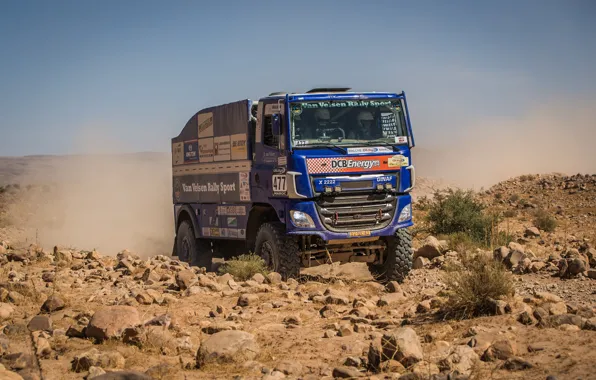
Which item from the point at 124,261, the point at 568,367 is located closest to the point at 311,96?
the point at 124,261

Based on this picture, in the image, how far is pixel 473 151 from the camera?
335 feet

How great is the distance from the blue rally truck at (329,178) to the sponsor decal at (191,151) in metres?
2.73

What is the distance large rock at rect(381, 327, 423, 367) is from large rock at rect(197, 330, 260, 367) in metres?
1.44

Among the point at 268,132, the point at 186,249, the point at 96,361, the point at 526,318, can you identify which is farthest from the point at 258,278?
the point at 186,249

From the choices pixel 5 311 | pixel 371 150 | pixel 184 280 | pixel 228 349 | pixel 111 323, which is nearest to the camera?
pixel 228 349

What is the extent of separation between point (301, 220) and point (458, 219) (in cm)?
835

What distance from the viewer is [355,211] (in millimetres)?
13258

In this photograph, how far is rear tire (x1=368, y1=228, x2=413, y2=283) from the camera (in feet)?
45.3

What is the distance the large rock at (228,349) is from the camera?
7.96m

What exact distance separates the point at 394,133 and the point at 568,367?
7382 millimetres

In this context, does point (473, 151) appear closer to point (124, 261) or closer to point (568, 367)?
point (124, 261)

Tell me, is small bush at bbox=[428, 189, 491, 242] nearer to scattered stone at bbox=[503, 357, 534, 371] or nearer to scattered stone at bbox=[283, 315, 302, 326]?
scattered stone at bbox=[283, 315, 302, 326]

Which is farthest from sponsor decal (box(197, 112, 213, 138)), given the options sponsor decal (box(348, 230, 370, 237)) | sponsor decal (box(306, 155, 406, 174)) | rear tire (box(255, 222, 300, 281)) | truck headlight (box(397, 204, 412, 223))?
truck headlight (box(397, 204, 412, 223))

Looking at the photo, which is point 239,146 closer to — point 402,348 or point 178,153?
point 178,153
